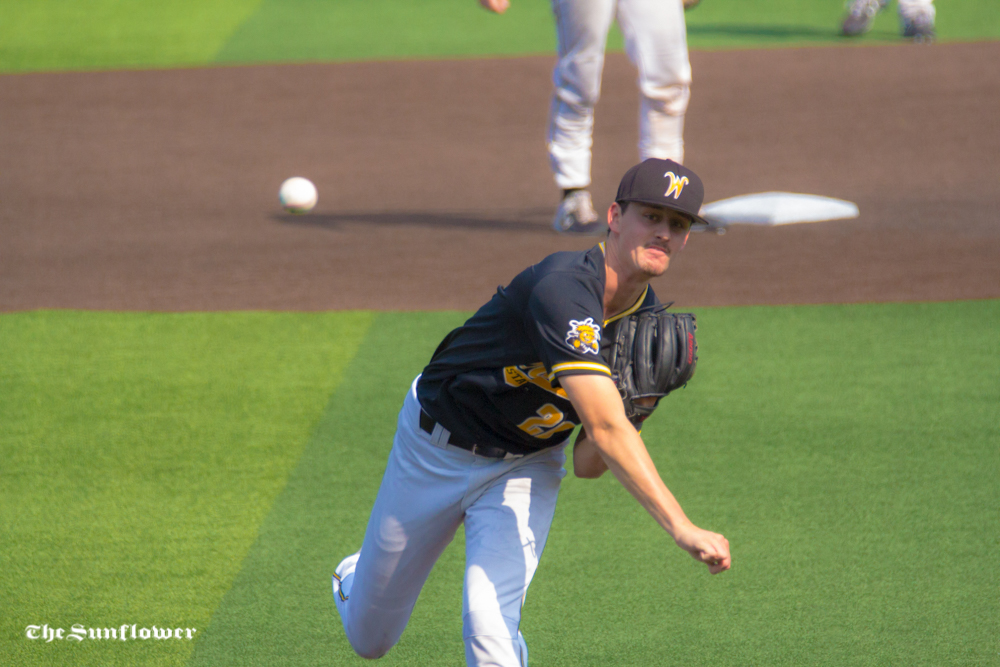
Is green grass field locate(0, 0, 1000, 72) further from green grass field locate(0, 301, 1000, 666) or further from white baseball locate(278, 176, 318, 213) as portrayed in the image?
green grass field locate(0, 301, 1000, 666)

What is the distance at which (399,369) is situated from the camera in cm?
641

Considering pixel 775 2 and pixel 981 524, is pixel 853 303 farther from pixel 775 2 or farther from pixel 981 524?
pixel 775 2

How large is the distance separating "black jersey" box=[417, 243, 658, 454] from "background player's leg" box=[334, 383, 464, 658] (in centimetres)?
12

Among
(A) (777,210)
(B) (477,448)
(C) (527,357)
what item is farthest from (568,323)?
(A) (777,210)

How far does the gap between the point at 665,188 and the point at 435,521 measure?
4.00 feet

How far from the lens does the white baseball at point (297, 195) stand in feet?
30.0

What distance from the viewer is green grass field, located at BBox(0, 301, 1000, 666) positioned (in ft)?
13.1

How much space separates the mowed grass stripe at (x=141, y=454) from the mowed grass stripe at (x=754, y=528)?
199 mm

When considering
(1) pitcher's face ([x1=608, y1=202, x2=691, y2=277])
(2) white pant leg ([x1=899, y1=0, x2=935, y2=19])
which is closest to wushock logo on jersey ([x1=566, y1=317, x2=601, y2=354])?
(1) pitcher's face ([x1=608, y1=202, x2=691, y2=277])

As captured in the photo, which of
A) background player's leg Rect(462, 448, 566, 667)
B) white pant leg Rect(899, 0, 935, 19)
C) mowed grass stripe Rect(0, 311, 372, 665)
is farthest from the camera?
white pant leg Rect(899, 0, 935, 19)

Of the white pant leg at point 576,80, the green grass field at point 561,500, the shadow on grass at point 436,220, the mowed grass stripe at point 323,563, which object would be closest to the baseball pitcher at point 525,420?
the mowed grass stripe at point 323,563

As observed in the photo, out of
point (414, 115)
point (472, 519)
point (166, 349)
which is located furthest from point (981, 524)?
point (414, 115)

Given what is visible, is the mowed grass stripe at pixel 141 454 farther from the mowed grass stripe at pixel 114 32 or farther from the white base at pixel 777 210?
the mowed grass stripe at pixel 114 32

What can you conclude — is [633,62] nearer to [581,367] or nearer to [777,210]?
[777,210]
